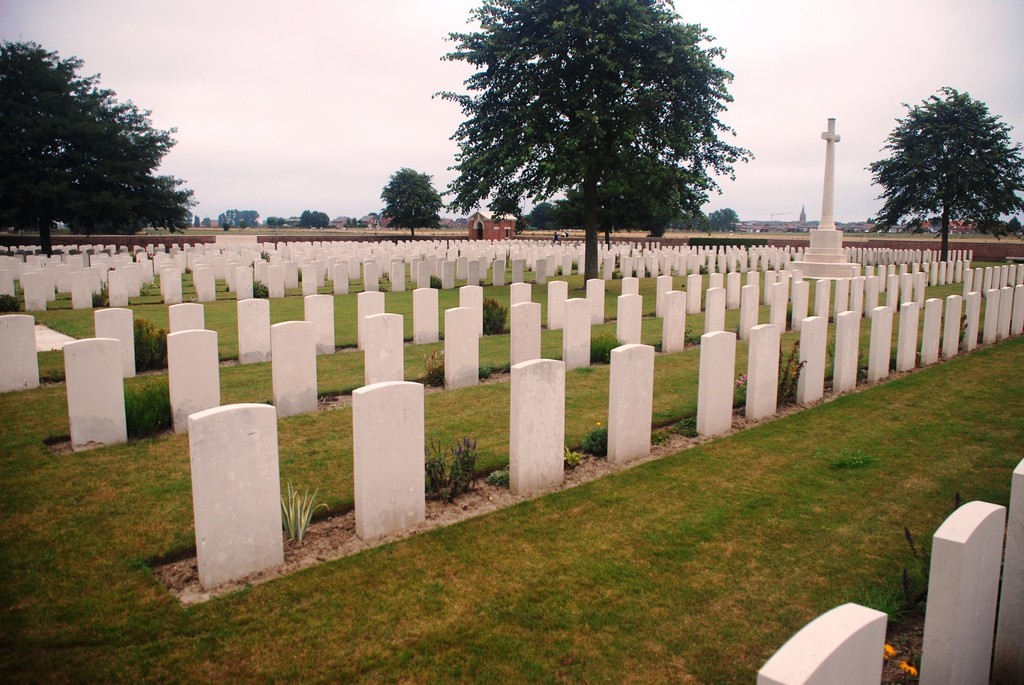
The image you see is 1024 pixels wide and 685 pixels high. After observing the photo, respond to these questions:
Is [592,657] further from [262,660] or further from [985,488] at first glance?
[985,488]

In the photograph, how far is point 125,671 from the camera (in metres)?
3.32

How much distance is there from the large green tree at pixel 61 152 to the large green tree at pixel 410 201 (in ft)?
97.0

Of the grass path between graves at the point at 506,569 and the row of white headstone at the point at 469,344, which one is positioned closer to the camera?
the grass path between graves at the point at 506,569

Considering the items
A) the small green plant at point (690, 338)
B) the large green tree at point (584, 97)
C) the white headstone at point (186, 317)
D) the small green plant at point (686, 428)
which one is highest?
the large green tree at point (584, 97)

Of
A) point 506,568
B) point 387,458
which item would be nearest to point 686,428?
point 506,568

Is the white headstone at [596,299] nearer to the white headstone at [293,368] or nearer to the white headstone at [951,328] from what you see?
the white headstone at [951,328]

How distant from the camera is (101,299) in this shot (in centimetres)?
1611

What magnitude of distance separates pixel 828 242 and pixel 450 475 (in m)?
23.6

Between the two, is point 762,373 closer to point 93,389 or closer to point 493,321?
point 493,321

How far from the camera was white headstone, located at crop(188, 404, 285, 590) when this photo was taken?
4.04m

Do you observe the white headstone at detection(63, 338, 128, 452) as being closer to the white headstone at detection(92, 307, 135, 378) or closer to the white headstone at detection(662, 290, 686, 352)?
the white headstone at detection(92, 307, 135, 378)

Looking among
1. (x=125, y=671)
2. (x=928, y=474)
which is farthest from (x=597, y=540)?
(x=928, y=474)

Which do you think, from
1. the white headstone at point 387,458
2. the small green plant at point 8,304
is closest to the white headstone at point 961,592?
the white headstone at point 387,458

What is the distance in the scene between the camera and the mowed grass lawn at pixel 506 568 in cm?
345
